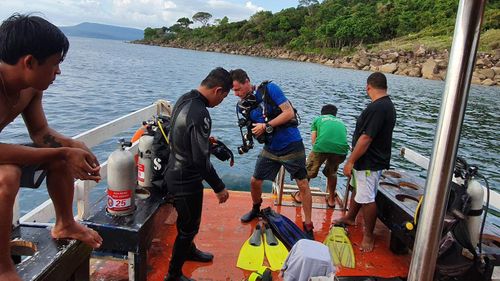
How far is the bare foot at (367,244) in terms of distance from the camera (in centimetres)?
439

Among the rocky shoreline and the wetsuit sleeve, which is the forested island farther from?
the wetsuit sleeve

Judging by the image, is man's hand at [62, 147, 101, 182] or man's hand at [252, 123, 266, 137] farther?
man's hand at [252, 123, 266, 137]

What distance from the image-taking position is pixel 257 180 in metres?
4.82

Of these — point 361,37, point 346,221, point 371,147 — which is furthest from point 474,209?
point 361,37

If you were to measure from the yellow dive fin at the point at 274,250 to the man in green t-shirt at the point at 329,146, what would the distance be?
1.43 metres

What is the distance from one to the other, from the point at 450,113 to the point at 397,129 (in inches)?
682

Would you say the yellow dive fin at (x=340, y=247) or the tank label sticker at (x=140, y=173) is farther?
the yellow dive fin at (x=340, y=247)

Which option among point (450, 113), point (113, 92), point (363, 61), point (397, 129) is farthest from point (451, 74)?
point (363, 61)

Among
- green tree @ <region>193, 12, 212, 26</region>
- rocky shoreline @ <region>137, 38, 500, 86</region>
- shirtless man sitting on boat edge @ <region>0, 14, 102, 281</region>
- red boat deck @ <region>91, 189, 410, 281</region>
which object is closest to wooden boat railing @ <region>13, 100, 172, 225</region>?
shirtless man sitting on boat edge @ <region>0, 14, 102, 281</region>

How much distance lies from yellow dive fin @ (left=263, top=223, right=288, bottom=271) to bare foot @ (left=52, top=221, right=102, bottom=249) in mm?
2000

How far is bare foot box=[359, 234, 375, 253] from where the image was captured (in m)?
4.39

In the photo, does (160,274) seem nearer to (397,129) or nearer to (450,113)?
(450,113)

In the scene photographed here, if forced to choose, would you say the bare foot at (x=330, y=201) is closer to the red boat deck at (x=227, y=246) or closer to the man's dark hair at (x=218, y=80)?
the red boat deck at (x=227, y=246)

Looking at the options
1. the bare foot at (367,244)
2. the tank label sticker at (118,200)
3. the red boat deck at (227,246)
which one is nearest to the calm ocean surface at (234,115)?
the red boat deck at (227,246)
